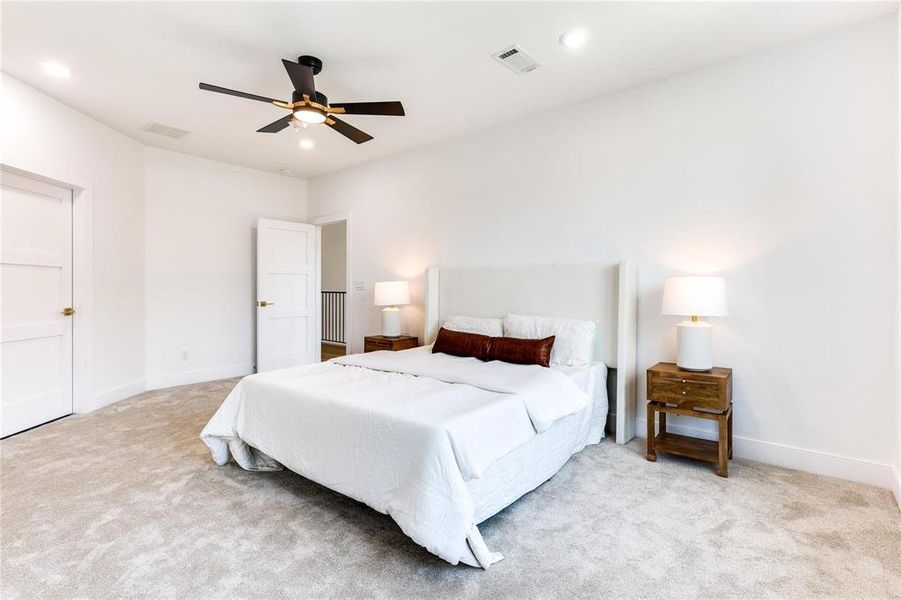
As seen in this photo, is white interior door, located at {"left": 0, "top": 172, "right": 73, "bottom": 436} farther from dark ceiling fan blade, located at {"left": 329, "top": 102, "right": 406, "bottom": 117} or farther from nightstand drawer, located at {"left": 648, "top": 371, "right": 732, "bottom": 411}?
nightstand drawer, located at {"left": 648, "top": 371, "right": 732, "bottom": 411}

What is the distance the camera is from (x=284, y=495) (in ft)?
7.99

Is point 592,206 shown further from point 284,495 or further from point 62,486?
point 62,486

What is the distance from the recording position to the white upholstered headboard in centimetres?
325

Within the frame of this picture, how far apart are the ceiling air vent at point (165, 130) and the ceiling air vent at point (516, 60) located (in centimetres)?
321

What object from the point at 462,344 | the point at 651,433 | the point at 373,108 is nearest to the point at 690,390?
the point at 651,433

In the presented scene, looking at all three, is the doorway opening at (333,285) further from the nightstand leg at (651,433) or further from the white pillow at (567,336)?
the nightstand leg at (651,433)

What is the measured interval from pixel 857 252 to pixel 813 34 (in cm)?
136

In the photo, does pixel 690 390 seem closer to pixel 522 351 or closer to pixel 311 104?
pixel 522 351

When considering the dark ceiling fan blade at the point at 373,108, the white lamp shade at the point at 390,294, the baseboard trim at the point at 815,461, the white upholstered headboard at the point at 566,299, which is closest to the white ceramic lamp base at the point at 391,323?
the white lamp shade at the point at 390,294

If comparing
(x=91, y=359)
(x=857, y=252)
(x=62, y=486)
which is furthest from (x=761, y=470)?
(x=91, y=359)

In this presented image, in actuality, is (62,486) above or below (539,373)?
below

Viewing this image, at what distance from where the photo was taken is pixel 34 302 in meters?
3.55

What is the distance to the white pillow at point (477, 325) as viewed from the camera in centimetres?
386

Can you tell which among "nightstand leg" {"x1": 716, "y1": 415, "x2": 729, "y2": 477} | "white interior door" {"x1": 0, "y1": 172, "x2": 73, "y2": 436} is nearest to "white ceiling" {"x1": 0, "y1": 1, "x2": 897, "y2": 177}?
"white interior door" {"x1": 0, "y1": 172, "x2": 73, "y2": 436}
